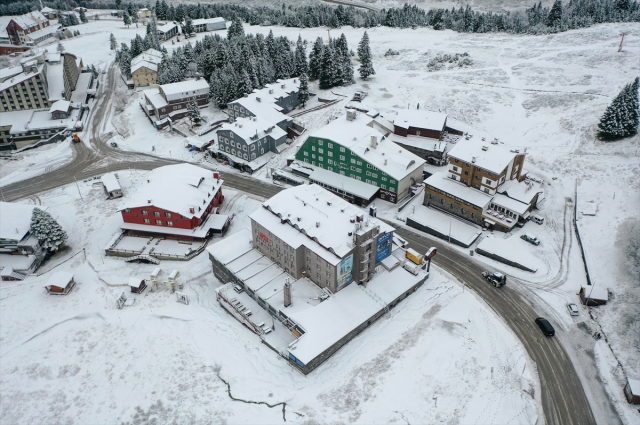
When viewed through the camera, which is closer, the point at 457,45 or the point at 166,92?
the point at 166,92

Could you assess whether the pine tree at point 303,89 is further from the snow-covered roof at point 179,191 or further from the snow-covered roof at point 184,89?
the snow-covered roof at point 179,191

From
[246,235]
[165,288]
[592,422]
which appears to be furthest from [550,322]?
[165,288]

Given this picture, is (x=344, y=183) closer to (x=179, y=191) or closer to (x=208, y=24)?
(x=179, y=191)

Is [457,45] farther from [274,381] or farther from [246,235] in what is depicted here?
[274,381]

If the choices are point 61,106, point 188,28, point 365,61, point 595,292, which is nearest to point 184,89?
point 61,106

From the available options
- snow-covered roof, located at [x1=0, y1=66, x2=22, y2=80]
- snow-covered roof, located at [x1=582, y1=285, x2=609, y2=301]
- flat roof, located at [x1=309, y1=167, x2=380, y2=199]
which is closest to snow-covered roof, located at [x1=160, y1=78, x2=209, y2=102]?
snow-covered roof, located at [x1=0, y1=66, x2=22, y2=80]

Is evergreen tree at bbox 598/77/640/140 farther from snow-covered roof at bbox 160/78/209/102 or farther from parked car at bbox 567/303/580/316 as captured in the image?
snow-covered roof at bbox 160/78/209/102

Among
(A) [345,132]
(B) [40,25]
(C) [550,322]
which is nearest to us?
(C) [550,322]
